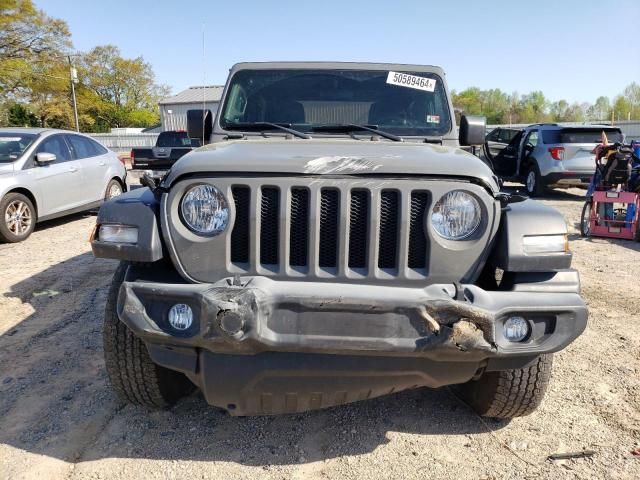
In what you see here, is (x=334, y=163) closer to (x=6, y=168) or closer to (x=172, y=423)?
(x=172, y=423)

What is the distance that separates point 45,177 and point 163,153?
718 cm

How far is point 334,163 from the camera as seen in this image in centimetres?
236

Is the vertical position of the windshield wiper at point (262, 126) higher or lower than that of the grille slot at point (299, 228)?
higher

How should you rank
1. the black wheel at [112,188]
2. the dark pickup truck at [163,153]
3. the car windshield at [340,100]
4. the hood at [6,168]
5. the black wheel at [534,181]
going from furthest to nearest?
1. the dark pickup truck at [163,153]
2. the black wheel at [534,181]
3. the black wheel at [112,188]
4. the hood at [6,168]
5. the car windshield at [340,100]

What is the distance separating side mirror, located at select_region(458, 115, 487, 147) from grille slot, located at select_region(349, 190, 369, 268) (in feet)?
5.79

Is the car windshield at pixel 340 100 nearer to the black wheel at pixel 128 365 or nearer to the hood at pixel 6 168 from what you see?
the black wheel at pixel 128 365

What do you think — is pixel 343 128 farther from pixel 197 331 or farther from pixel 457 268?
pixel 197 331

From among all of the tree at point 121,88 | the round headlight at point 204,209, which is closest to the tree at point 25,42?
the tree at point 121,88

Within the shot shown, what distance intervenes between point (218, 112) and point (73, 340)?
205cm

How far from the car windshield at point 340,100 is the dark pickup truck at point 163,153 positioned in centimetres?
1030

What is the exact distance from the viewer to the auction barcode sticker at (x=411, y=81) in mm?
3834

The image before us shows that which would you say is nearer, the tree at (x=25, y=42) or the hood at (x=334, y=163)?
the hood at (x=334, y=163)

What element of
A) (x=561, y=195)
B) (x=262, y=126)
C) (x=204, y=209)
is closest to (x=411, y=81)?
(x=262, y=126)

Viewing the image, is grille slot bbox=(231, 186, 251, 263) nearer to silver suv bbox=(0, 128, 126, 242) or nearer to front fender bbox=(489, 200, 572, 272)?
front fender bbox=(489, 200, 572, 272)
